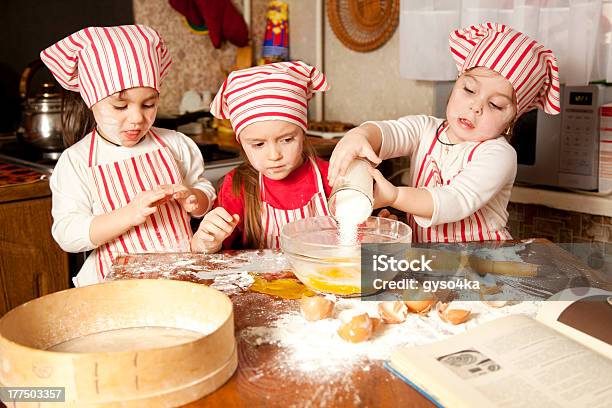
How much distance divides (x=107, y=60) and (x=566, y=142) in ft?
4.65

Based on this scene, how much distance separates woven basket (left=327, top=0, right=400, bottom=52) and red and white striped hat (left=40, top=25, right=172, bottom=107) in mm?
1329

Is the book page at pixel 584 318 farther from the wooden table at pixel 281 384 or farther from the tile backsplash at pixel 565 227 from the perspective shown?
the tile backsplash at pixel 565 227

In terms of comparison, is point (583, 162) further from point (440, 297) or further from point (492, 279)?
point (440, 297)

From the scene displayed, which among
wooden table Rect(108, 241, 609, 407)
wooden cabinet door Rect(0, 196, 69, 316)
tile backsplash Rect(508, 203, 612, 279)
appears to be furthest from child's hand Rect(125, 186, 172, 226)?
tile backsplash Rect(508, 203, 612, 279)

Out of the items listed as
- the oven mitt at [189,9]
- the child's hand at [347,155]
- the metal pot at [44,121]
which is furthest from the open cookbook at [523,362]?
the oven mitt at [189,9]

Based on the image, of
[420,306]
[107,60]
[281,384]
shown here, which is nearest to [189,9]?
[107,60]

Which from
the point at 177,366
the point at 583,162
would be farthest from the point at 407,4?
the point at 177,366

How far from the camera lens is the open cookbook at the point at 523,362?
2.30ft

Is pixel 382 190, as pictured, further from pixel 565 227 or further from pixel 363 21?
pixel 363 21

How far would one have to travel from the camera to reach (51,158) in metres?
2.05

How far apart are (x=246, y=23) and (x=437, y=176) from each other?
1.79 m

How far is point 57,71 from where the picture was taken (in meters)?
1.43

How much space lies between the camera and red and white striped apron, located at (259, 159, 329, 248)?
1.46 meters

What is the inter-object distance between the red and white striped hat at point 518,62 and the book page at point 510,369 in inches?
27.0
